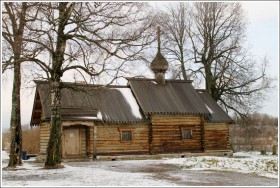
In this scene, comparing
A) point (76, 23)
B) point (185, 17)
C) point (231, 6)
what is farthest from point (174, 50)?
point (76, 23)

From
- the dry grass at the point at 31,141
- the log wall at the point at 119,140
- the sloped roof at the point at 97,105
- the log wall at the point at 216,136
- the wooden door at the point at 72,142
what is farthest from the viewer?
the dry grass at the point at 31,141

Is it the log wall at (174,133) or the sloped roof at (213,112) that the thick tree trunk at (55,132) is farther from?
the sloped roof at (213,112)

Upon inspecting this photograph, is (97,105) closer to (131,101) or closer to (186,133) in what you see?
(131,101)

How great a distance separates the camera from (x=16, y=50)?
1778 cm

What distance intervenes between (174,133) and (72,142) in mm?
7457

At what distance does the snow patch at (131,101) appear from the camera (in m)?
28.6

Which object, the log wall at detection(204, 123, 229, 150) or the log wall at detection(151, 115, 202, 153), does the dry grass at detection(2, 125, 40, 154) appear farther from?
the log wall at detection(204, 123, 229, 150)

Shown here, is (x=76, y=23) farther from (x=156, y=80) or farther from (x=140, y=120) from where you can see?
(x=156, y=80)

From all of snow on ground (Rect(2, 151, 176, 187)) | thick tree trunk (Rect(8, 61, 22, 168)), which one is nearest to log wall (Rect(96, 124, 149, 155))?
thick tree trunk (Rect(8, 61, 22, 168))

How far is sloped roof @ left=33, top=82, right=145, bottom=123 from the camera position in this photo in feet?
87.5

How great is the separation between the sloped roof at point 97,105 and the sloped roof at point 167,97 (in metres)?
0.83

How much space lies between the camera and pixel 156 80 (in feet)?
107

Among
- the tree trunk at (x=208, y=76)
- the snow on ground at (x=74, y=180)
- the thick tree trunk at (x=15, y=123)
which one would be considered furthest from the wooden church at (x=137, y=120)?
the snow on ground at (x=74, y=180)

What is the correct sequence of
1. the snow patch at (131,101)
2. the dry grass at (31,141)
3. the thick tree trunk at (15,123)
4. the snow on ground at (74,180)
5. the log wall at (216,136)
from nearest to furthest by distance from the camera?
the snow on ground at (74,180), the thick tree trunk at (15,123), the snow patch at (131,101), the log wall at (216,136), the dry grass at (31,141)
